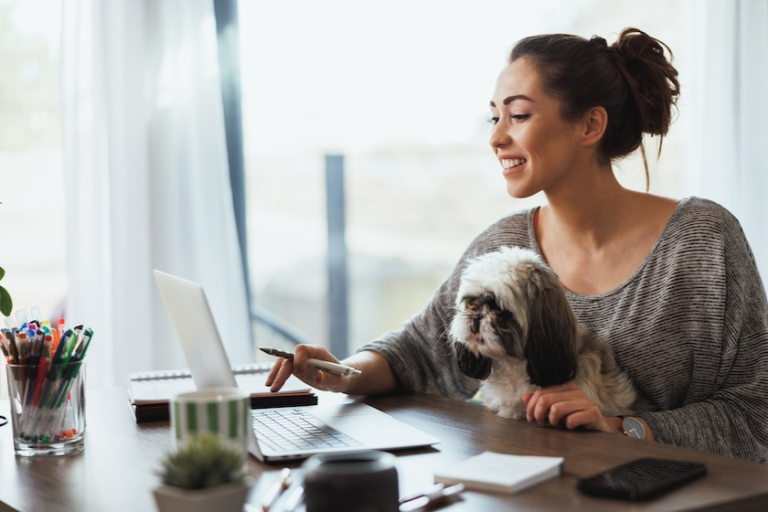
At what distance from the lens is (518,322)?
1475mm

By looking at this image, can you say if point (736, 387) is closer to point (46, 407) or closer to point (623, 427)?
point (623, 427)

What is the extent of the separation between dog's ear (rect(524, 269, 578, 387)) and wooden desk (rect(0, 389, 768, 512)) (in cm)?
10

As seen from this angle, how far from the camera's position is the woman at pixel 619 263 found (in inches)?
61.3

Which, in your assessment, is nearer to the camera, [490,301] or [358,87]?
[490,301]

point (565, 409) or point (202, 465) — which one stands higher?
point (202, 465)

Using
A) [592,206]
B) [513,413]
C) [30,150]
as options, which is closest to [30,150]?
[30,150]

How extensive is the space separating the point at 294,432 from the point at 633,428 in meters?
0.55

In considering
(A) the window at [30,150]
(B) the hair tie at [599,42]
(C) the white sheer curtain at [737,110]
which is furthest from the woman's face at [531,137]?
(C) the white sheer curtain at [737,110]

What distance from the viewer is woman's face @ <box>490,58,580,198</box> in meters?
1.79

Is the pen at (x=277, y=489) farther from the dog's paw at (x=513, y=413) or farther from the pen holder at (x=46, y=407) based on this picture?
the dog's paw at (x=513, y=413)

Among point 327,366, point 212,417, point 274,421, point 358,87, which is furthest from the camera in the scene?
point 358,87

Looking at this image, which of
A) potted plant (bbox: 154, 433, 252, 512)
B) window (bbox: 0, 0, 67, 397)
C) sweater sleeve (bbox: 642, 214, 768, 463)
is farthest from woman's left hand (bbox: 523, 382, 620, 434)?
window (bbox: 0, 0, 67, 397)

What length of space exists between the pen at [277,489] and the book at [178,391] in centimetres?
37

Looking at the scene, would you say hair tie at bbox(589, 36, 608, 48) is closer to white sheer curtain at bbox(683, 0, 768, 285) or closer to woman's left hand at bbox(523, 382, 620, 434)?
woman's left hand at bbox(523, 382, 620, 434)
